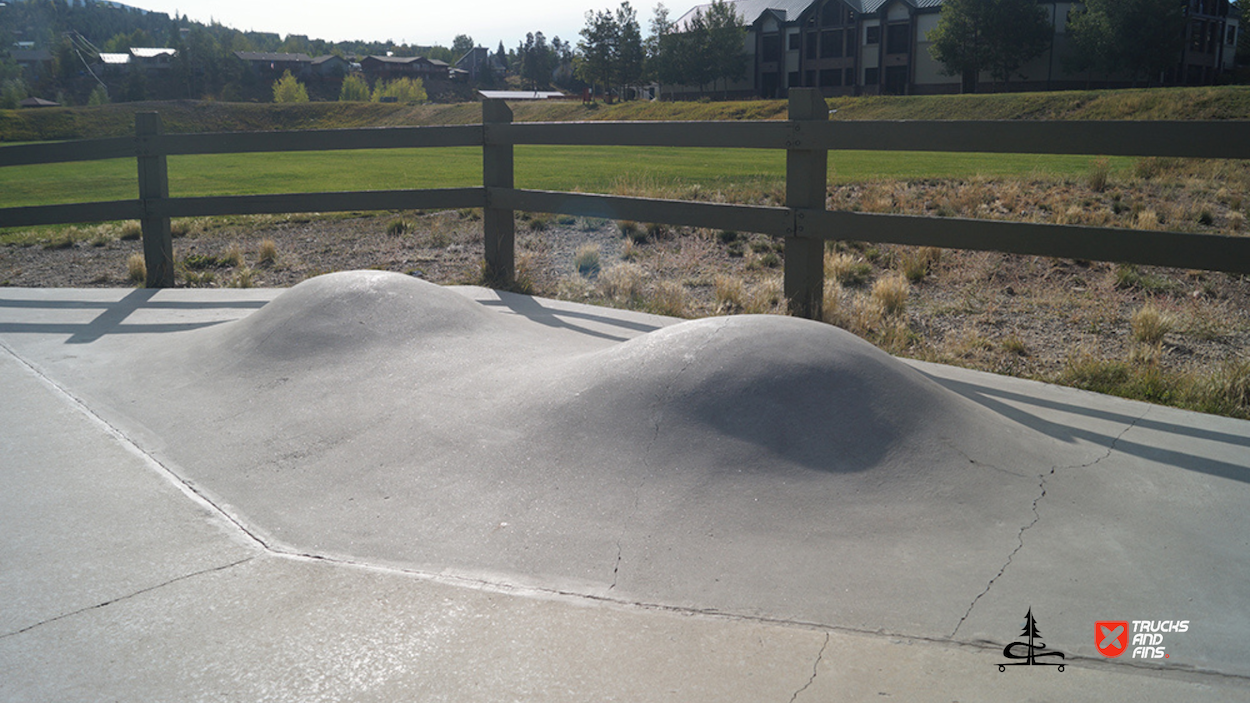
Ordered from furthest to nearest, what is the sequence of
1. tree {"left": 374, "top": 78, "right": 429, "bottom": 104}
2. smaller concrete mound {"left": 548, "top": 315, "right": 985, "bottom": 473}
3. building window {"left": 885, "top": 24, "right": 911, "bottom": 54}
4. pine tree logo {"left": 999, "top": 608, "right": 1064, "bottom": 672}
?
tree {"left": 374, "top": 78, "right": 429, "bottom": 104} < building window {"left": 885, "top": 24, "right": 911, "bottom": 54} < smaller concrete mound {"left": 548, "top": 315, "right": 985, "bottom": 473} < pine tree logo {"left": 999, "top": 608, "right": 1064, "bottom": 672}

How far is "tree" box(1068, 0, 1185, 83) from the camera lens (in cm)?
5438

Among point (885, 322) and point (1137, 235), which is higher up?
point (1137, 235)

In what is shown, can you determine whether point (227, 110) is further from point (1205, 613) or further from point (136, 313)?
point (1205, 613)

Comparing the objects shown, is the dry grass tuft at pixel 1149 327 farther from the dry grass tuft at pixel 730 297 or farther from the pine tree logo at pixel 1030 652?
the pine tree logo at pixel 1030 652

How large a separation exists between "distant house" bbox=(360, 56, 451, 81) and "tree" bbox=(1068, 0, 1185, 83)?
13723 cm

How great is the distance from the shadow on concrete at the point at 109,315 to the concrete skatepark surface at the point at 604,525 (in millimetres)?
1332

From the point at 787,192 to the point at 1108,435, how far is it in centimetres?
281

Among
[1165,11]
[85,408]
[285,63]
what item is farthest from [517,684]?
[285,63]

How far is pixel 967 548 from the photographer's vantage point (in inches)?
123

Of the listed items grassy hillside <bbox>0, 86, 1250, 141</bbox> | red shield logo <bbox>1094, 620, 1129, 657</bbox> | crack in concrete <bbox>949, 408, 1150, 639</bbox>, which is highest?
grassy hillside <bbox>0, 86, 1250, 141</bbox>

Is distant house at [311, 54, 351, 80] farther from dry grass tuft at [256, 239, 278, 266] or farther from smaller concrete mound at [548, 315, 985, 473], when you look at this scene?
smaller concrete mound at [548, 315, 985, 473]

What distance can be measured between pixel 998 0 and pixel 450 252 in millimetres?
57988

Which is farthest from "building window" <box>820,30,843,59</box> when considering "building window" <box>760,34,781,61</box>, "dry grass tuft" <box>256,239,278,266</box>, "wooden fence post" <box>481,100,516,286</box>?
"wooden fence post" <box>481,100,516,286</box>

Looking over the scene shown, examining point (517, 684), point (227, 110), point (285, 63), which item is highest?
point (285, 63)
